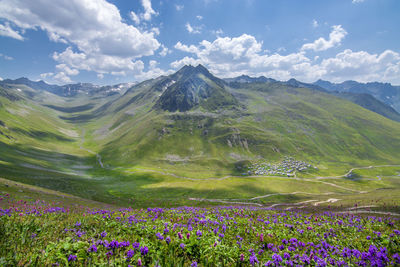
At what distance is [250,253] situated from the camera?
7543 millimetres

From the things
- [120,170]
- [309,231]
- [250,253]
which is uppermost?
[250,253]

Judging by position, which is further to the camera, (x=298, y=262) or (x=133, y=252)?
(x=298, y=262)

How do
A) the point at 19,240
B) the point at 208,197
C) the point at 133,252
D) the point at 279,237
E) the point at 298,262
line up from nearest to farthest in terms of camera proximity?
the point at 133,252, the point at 298,262, the point at 19,240, the point at 279,237, the point at 208,197

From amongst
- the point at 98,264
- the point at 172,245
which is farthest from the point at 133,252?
the point at 172,245

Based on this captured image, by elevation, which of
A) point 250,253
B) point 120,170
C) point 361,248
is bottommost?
point 120,170

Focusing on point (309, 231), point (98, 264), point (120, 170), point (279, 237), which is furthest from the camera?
point (120, 170)

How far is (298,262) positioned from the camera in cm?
684

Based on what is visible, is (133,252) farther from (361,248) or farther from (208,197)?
(208,197)

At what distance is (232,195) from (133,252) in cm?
12281

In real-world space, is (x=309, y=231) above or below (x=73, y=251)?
below

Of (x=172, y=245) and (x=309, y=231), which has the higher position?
(x=172, y=245)

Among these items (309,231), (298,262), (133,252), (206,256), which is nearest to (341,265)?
(298,262)

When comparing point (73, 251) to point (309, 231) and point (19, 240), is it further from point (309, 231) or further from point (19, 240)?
point (309, 231)

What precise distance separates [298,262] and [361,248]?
Result: 4495mm
